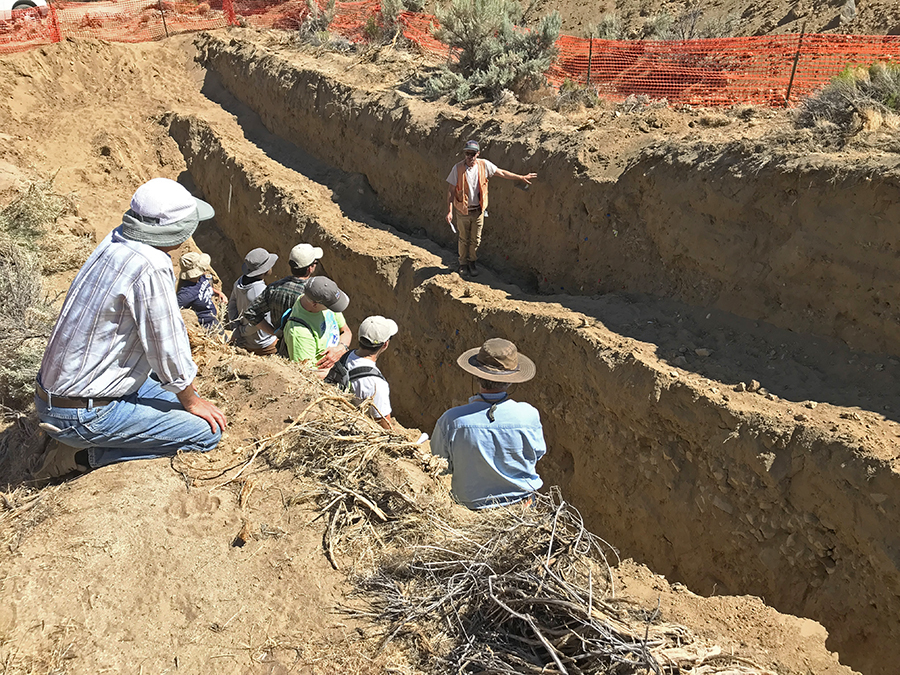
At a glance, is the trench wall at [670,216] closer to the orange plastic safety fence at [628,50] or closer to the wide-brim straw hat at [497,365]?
the orange plastic safety fence at [628,50]

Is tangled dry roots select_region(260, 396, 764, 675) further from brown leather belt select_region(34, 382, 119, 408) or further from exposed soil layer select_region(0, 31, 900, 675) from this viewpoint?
brown leather belt select_region(34, 382, 119, 408)

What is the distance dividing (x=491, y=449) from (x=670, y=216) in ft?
15.4

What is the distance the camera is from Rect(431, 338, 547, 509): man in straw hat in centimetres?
361

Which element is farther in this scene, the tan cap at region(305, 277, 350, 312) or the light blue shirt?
the tan cap at region(305, 277, 350, 312)

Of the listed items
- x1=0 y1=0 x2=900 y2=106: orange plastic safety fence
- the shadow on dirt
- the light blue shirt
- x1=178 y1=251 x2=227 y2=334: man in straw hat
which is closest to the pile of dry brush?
the light blue shirt

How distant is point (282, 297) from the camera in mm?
5305

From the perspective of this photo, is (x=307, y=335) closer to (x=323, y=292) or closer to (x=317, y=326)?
(x=317, y=326)

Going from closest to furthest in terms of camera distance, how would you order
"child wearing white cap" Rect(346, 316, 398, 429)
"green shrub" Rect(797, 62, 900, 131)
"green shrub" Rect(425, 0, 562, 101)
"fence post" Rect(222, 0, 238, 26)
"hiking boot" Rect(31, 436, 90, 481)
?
"hiking boot" Rect(31, 436, 90, 481), "child wearing white cap" Rect(346, 316, 398, 429), "green shrub" Rect(797, 62, 900, 131), "green shrub" Rect(425, 0, 562, 101), "fence post" Rect(222, 0, 238, 26)

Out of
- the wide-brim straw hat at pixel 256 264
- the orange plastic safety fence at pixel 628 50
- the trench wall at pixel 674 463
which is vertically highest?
the orange plastic safety fence at pixel 628 50

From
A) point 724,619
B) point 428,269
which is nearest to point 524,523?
point 724,619

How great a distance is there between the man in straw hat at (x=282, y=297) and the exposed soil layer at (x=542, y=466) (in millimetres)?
767

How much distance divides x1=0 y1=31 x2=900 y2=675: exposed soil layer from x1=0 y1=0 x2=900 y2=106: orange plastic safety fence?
1.63 m

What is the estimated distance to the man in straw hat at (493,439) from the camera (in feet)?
11.8

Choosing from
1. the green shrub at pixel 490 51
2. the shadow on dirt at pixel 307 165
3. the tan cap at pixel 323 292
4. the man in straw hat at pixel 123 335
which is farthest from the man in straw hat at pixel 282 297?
the green shrub at pixel 490 51
